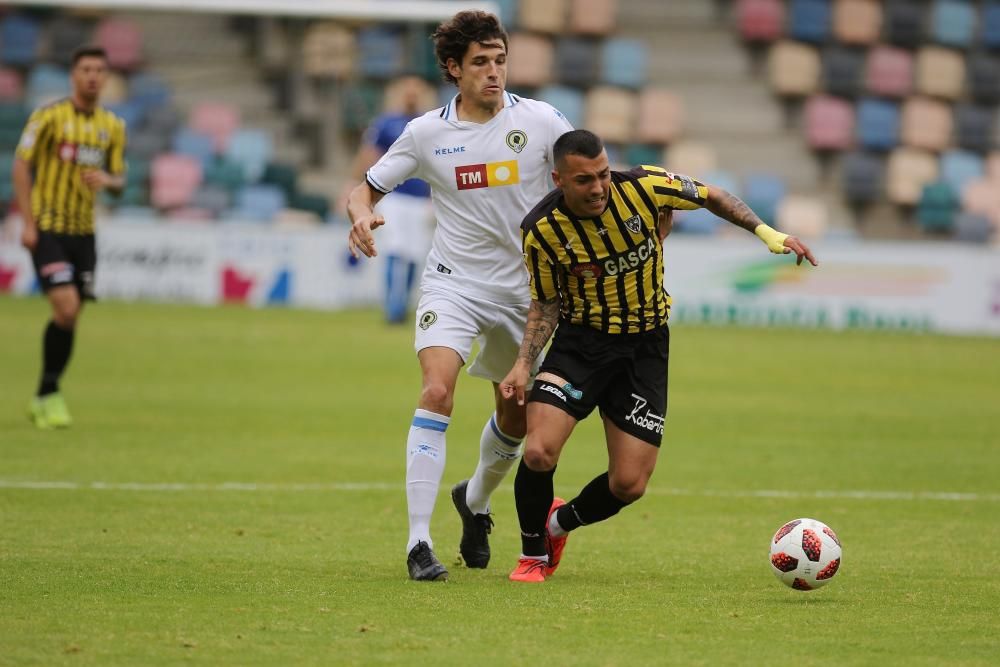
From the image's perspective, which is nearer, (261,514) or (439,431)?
(439,431)

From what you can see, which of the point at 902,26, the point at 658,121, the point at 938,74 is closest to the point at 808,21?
the point at 902,26

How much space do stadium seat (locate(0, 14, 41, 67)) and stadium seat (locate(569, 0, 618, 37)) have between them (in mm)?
10342

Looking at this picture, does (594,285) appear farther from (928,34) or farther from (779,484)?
(928,34)

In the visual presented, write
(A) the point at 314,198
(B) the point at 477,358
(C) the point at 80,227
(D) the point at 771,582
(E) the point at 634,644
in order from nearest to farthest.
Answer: (E) the point at 634,644
(D) the point at 771,582
(B) the point at 477,358
(C) the point at 80,227
(A) the point at 314,198

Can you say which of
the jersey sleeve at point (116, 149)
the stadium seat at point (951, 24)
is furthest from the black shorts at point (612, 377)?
the stadium seat at point (951, 24)

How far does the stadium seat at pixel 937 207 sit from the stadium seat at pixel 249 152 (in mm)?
12007

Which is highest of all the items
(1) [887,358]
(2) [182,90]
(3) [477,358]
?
(2) [182,90]

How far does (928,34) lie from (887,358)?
1595 centimetres

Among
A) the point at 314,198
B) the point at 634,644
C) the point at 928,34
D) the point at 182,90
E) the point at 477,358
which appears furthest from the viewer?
the point at 928,34

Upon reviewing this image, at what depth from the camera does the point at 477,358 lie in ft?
23.7

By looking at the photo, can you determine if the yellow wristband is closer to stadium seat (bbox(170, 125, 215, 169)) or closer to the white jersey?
the white jersey

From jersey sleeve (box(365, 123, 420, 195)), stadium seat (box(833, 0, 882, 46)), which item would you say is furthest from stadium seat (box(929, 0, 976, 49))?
jersey sleeve (box(365, 123, 420, 195))

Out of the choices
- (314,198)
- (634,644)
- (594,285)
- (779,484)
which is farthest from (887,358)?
(634,644)

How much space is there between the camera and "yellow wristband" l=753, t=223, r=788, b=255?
20.9 ft
